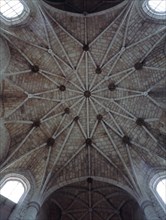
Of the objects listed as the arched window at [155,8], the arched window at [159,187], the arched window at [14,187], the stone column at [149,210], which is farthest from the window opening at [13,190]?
the arched window at [155,8]

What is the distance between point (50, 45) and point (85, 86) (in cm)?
418

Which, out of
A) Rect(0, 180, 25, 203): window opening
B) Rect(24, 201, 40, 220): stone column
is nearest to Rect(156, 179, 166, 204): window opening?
Rect(24, 201, 40, 220): stone column

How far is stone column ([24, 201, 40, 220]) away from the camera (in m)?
16.4

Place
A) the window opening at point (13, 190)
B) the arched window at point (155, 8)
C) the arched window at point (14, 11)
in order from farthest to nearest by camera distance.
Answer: the arched window at point (155, 8)
the arched window at point (14, 11)
the window opening at point (13, 190)

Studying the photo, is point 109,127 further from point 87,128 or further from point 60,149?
point 60,149

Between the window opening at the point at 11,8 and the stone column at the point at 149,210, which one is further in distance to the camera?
the window opening at the point at 11,8

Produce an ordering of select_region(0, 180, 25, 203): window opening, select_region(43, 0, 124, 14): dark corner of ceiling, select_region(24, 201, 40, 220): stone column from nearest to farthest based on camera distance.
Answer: select_region(24, 201, 40, 220): stone column < select_region(0, 180, 25, 203): window opening < select_region(43, 0, 124, 14): dark corner of ceiling

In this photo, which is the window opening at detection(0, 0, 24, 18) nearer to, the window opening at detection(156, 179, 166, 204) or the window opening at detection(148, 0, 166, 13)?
the window opening at detection(148, 0, 166, 13)

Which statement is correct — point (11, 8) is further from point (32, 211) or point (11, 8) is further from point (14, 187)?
point (32, 211)

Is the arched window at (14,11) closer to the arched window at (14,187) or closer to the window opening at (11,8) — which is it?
the window opening at (11,8)

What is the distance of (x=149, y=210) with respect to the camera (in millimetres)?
16922

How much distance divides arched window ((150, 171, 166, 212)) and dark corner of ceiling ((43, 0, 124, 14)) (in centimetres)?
1165

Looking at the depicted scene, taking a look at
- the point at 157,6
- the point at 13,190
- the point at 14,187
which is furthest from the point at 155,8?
the point at 13,190

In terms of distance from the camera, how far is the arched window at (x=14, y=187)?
18000 millimetres
